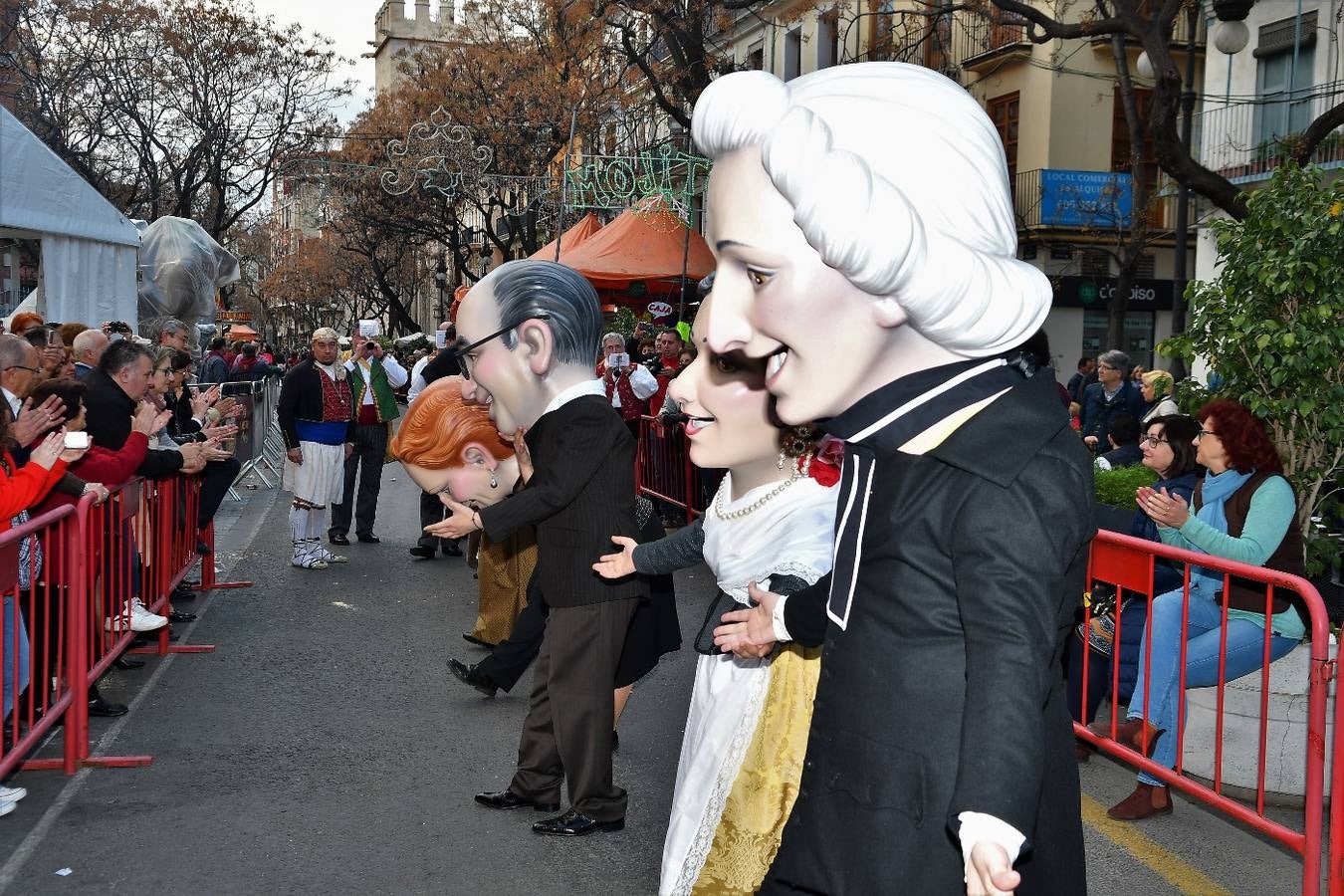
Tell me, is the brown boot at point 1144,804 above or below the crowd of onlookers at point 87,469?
below

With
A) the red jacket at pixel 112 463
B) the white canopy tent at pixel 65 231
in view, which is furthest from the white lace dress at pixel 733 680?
the white canopy tent at pixel 65 231

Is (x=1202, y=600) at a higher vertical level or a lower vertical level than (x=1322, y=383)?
lower

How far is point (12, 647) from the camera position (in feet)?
17.5

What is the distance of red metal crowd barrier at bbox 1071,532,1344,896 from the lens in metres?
4.01

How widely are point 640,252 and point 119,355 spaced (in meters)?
7.91

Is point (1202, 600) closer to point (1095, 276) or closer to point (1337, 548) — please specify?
point (1337, 548)

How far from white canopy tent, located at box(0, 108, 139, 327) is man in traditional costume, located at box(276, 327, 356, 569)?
2.60m

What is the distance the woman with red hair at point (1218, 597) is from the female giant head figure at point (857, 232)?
308cm

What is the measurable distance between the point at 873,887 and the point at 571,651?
8.54 feet

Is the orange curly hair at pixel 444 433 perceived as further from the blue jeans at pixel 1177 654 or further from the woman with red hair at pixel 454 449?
the blue jeans at pixel 1177 654

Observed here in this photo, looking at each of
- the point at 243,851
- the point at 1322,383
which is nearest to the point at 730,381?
the point at 243,851

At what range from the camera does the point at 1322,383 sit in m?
6.52

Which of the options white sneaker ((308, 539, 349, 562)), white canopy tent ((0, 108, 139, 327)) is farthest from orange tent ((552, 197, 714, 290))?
white sneaker ((308, 539, 349, 562))

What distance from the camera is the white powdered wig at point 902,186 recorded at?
7.20 ft
